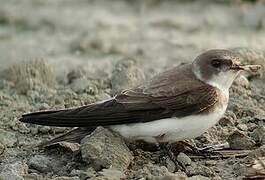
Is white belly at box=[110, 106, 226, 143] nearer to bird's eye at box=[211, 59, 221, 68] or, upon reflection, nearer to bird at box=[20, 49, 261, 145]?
bird at box=[20, 49, 261, 145]

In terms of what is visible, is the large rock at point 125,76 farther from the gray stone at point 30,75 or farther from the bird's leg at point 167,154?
the bird's leg at point 167,154

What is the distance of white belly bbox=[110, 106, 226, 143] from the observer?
5074 mm

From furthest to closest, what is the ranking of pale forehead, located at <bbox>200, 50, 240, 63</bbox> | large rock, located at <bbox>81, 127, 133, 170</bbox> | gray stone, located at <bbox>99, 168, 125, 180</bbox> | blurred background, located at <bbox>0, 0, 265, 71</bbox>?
blurred background, located at <bbox>0, 0, 265, 71</bbox>, pale forehead, located at <bbox>200, 50, 240, 63</bbox>, large rock, located at <bbox>81, 127, 133, 170</bbox>, gray stone, located at <bbox>99, 168, 125, 180</bbox>

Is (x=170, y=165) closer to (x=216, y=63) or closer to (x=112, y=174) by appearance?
(x=112, y=174)

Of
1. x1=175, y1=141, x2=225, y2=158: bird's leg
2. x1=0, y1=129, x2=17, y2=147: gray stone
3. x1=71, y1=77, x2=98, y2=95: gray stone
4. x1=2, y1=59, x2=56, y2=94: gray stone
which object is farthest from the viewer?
x1=2, y1=59, x2=56, y2=94: gray stone

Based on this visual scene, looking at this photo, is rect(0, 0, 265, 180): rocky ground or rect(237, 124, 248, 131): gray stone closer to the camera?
rect(0, 0, 265, 180): rocky ground

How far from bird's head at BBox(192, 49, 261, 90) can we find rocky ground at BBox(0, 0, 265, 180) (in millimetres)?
381

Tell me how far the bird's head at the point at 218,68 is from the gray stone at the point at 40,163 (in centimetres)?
115

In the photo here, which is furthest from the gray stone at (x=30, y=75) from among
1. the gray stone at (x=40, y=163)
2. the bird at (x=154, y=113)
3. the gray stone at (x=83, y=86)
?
the gray stone at (x=40, y=163)

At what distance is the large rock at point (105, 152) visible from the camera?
4926mm

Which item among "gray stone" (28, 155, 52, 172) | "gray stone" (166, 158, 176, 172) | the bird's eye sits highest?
the bird's eye

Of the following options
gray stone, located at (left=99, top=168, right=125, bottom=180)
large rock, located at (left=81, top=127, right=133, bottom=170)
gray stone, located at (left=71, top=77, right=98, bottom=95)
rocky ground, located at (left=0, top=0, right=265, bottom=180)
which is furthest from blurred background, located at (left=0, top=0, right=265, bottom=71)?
gray stone, located at (left=99, top=168, right=125, bottom=180)

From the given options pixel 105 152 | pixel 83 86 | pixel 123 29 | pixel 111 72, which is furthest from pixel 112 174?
pixel 123 29

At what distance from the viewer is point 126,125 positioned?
5.17 meters
